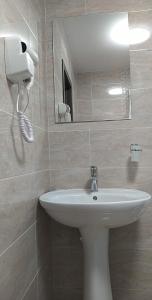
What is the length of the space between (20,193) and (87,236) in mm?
469

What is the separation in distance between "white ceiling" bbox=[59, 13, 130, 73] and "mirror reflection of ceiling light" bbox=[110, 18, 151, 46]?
0.02m

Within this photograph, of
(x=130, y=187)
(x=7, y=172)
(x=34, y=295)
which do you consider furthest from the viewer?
(x=130, y=187)

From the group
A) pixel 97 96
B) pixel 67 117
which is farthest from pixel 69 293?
pixel 97 96

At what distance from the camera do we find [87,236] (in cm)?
148

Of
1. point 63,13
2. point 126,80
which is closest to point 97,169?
point 126,80

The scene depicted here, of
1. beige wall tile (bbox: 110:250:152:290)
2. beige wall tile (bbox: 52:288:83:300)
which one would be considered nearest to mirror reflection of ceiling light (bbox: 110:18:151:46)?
beige wall tile (bbox: 110:250:152:290)

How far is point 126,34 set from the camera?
5.90 feet

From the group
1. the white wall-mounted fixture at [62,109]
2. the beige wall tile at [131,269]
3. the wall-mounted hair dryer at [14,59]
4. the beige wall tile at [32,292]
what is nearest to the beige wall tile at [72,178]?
the white wall-mounted fixture at [62,109]

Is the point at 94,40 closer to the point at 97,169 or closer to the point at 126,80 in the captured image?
the point at 126,80

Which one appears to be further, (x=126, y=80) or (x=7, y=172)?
(x=126, y=80)

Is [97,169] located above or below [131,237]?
above

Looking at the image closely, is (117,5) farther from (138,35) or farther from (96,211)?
(96,211)

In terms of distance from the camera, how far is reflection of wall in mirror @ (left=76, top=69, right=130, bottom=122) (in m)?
1.79

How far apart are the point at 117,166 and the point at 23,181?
2.30 ft
